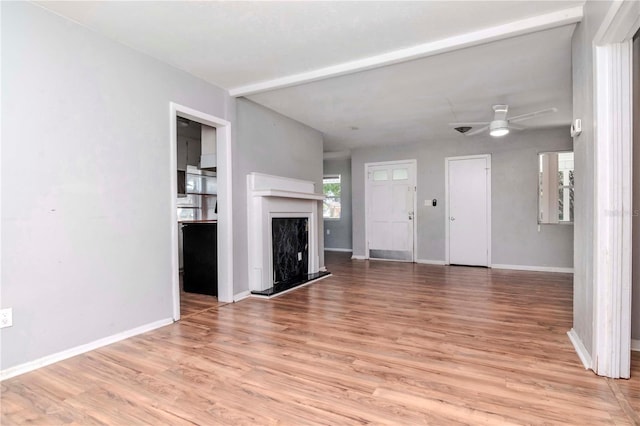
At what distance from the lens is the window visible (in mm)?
8984

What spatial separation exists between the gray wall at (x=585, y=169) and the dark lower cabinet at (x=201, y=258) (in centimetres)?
356

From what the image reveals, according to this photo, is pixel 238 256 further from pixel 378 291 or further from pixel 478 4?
pixel 478 4

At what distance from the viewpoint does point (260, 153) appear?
455 cm

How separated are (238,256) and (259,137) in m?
1.58

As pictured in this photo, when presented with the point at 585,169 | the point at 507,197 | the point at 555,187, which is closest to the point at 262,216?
the point at 585,169

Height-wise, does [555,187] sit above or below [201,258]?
above

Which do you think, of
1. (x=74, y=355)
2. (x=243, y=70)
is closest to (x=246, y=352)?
(x=74, y=355)

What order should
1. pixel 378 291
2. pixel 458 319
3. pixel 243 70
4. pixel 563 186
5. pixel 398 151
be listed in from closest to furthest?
1. pixel 458 319
2. pixel 243 70
3. pixel 378 291
4. pixel 563 186
5. pixel 398 151

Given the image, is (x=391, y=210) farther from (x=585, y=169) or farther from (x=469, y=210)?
(x=585, y=169)

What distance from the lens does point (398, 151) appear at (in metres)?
7.03

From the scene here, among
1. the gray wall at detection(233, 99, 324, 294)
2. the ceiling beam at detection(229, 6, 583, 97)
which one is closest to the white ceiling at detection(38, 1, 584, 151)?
the ceiling beam at detection(229, 6, 583, 97)

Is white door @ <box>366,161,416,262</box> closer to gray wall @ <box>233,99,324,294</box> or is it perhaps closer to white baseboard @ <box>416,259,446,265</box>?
white baseboard @ <box>416,259,446,265</box>

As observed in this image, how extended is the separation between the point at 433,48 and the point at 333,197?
6249mm

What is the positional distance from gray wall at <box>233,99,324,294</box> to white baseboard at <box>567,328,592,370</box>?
3.25 m
